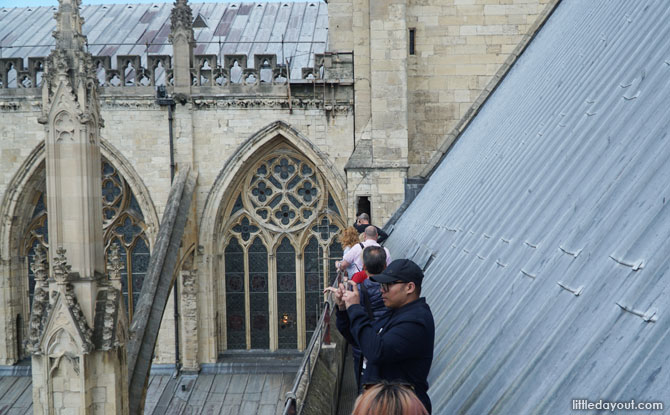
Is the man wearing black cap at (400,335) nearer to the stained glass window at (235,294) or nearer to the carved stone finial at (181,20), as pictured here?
the stained glass window at (235,294)

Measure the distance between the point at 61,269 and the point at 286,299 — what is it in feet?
22.1

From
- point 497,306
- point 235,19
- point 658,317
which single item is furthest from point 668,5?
point 235,19

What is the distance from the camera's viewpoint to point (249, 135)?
41.2 feet

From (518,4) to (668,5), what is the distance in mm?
7540

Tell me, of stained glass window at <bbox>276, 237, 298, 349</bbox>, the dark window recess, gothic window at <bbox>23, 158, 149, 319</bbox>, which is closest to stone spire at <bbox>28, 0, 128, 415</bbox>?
the dark window recess

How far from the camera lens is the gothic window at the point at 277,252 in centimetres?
1312

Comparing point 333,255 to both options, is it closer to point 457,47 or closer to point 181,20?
point 457,47

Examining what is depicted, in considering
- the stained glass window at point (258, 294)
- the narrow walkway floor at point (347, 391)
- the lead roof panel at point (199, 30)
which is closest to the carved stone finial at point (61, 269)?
the narrow walkway floor at point (347, 391)

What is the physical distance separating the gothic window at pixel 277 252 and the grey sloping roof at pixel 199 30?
2.87m

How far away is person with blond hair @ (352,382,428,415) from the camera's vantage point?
1.84 m

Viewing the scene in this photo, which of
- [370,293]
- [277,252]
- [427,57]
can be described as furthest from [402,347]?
[277,252]

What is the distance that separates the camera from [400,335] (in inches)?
104

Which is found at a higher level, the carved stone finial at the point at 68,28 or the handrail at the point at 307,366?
the carved stone finial at the point at 68,28

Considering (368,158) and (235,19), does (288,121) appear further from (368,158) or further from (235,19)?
(235,19)
